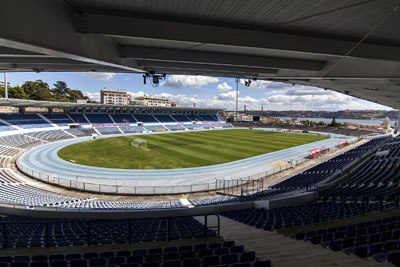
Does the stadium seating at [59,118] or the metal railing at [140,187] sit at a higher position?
the stadium seating at [59,118]

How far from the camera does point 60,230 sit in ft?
27.9

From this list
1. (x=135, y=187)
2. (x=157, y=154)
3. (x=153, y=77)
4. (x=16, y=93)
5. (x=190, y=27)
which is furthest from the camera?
(x=16, y=93)

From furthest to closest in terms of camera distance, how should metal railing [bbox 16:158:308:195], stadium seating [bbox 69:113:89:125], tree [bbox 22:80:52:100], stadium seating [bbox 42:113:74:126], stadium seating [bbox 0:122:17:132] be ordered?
1. tree [bbox 22:80:52:100]
2. stadium seating [bbox 69:113:89:125]
3. stadium seating [bbox 42:113:74:126]
4. stadium seating [bbox 0:122:17:132]
5. metal railing [bbox 16:158:308:195]

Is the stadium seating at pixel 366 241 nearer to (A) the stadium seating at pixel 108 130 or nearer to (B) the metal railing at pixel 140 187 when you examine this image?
(B) the metal railing at pixel 140 187

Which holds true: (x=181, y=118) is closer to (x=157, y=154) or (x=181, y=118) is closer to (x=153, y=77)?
(x=157, y=154)

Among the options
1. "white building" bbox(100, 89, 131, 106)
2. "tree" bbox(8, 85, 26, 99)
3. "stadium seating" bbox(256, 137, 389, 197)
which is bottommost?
"stadium seating" bbox(256, 137, 389, 197)

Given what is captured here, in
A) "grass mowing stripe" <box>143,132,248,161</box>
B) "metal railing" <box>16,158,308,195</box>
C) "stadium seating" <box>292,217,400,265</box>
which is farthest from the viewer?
"grass mowing stripe" <box>143,132,248,161</box>

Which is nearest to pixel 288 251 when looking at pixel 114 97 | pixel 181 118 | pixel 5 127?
pixel 5 127

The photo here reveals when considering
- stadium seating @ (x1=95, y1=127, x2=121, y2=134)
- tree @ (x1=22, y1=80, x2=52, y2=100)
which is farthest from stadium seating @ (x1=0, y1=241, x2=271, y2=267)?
tree @ (x1=22, y1=80, x2=52, y2=100)

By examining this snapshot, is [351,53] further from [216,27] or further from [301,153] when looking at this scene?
[301,153]

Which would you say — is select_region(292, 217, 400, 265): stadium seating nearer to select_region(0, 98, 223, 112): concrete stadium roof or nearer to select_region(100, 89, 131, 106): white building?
select_region(0, 98, 223, 112): concrete stadium roof

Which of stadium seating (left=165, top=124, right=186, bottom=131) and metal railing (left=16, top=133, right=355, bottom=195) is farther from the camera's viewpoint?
stadium seating (left=165, top=124, right=186, bottom=131)

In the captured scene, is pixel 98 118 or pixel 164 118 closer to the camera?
pixel 98 118

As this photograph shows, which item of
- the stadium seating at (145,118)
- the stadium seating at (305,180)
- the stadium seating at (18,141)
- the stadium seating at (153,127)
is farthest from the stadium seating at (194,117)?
the stadium seating at (305,180)
